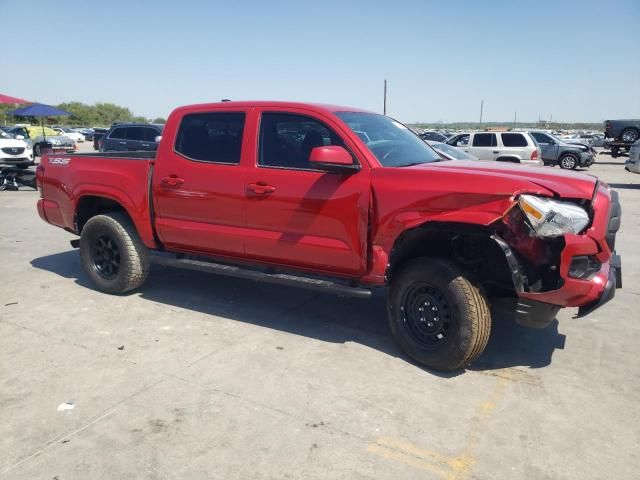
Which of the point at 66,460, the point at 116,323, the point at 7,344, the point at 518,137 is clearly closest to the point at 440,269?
the point at 66,460

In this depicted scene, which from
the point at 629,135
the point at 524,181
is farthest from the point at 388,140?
the point at 629,135

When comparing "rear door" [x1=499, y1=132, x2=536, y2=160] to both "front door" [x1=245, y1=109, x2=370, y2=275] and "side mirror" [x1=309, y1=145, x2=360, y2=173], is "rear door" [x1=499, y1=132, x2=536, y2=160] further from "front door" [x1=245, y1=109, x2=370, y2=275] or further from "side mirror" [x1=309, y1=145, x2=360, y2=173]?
"side mirror" [x1=309, y1=145, x2=360, y2=173]

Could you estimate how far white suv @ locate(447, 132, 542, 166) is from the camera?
16.3 metres

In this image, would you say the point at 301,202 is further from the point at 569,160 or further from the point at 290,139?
the point at 569,160

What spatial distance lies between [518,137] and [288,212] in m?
14.4

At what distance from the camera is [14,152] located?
16578mm

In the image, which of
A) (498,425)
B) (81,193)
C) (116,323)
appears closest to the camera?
(498,425)

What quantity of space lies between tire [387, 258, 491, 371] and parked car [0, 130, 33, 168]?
51.6ft

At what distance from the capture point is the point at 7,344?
428cm

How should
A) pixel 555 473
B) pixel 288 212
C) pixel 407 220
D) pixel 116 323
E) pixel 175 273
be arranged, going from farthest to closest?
pixel 175 273 < pixel 116 323 < pixel 288 212 < pixel 407 220 < pixel 555 473

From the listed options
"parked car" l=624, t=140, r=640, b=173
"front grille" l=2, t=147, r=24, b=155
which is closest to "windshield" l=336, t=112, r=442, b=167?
"parked car" l=624, t=140, r=640, b=173

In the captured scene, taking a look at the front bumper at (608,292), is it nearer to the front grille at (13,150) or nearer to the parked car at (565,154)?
the front grille at (13,150)

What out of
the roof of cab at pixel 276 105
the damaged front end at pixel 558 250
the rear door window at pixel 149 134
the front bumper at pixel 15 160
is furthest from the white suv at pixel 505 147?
the front bumper at pixel 15 160

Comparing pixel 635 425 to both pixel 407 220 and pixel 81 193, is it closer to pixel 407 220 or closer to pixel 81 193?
pixel 407 220
